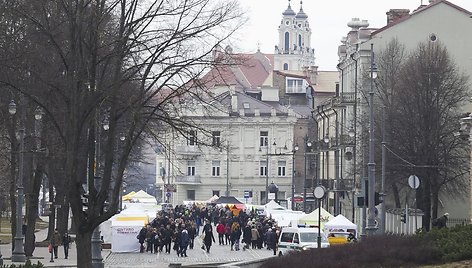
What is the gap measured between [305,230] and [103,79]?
2276 cm

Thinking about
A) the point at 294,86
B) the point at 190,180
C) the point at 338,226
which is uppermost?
the point at 294,86

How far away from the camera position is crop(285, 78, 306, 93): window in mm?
141825

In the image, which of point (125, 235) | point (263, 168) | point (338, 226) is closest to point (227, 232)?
point (125, 235)

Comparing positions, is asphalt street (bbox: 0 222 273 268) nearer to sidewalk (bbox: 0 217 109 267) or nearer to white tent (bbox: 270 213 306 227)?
sidewalk (bbox: 0 217 109 267)

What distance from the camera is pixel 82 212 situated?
91.4 feet

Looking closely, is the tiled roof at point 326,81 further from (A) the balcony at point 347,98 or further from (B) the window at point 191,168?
(A) the balcony at point 347,98

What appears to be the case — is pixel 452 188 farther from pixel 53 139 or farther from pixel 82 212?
pixel 82 212

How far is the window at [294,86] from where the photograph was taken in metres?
142

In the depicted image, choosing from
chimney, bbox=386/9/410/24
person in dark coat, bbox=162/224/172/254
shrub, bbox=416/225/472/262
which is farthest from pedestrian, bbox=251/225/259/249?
shrub, bbox=416/225/472/262

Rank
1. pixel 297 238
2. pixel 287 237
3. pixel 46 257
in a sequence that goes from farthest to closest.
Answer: pixel 46 257 → pixel 287 237 → pixel 297 238

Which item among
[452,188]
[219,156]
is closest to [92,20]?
[452,188]

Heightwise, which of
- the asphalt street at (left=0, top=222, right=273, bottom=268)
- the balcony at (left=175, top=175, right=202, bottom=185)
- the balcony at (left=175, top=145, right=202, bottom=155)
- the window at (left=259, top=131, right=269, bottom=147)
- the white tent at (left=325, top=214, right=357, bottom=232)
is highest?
the window at (left=259, top=131, right=269, bottom=147)

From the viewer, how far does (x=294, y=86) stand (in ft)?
469

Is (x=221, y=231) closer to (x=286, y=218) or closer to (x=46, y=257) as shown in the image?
(x=286, y=218)
